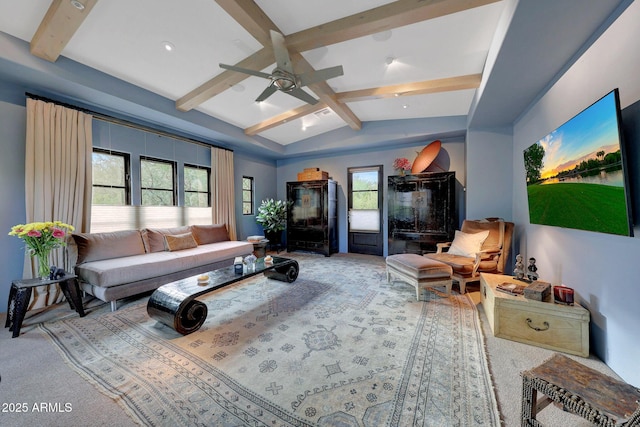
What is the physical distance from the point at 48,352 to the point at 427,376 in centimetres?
300

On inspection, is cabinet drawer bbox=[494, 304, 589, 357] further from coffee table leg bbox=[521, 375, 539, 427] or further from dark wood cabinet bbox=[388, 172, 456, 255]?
dark wood cabinet bbox=[388, 172, 456, 255]

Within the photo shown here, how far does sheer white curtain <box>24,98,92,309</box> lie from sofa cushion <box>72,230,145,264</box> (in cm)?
24

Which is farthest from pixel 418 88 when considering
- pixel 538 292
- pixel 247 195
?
pixel 247 195

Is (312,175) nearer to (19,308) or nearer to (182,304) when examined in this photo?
(182,304)

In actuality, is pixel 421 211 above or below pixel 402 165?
below

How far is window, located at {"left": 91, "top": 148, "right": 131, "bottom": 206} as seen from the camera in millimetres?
3504

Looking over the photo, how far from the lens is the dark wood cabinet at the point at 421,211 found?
179 inches

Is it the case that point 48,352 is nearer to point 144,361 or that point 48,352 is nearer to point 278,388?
point 144,361

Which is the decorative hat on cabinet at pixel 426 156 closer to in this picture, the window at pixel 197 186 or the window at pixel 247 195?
the window at pixel 247 195

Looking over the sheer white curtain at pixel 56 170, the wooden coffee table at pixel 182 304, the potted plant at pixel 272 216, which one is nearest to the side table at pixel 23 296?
the sheer white curtain at pixel 56 170

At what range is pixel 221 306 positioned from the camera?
2.88 m

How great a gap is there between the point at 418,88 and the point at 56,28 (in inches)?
160

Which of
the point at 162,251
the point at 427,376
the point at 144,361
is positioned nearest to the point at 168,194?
the point at 162,251

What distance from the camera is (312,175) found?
19.6ft
